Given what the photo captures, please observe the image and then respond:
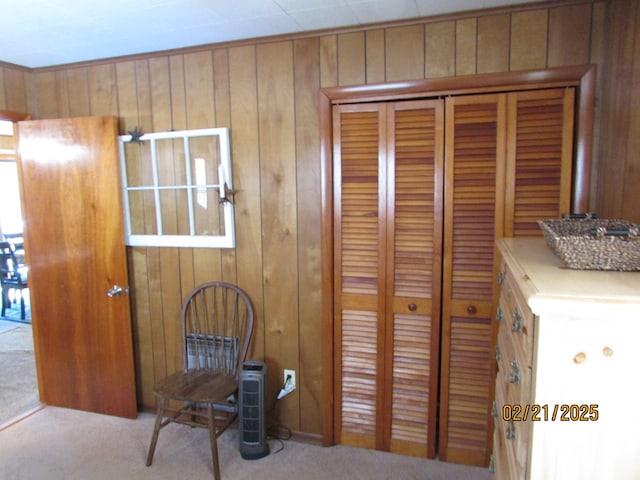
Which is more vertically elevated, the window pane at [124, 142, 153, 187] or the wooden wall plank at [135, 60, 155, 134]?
the wooden wall plank at [135, 60, 155, 134]

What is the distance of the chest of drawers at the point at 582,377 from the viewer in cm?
84

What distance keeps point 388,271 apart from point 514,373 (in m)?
1.16

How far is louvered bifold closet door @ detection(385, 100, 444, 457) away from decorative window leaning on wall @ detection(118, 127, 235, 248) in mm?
967

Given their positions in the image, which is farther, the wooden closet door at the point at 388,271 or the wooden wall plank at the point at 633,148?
the wooden closet door at the point at 388,271

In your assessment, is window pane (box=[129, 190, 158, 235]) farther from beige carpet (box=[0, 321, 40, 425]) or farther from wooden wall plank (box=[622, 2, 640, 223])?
wooden wall plank (box=[622, 2, 640, 223])

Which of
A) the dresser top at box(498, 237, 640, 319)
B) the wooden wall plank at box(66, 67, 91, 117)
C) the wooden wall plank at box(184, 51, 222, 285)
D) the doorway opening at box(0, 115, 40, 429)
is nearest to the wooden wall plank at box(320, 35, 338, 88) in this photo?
the wooden wall plank at box(184, 51, 222, 285)

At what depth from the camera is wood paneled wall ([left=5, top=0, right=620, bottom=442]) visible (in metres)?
2.02

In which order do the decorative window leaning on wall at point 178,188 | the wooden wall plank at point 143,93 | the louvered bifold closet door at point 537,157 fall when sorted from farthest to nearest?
the wooden wall plank at point 143,93 < the decorative window leaning on wall at point 178,188 < the louvered bifold closet door at point 537,157

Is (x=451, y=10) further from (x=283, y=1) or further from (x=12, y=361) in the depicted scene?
(x=12, y=361)

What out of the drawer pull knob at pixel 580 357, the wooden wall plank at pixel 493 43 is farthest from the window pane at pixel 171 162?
the drawer pull knob at pixel 580 357

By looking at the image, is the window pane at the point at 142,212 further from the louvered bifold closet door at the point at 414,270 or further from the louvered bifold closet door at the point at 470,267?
the louvered bifold closet door at the point at 470,267

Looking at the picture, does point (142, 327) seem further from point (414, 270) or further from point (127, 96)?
point (414, 270)

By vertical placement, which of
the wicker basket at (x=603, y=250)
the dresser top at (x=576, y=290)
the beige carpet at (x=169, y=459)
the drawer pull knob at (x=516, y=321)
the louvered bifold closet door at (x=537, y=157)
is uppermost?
the louvered bifold closet door at (x=537, y=157)

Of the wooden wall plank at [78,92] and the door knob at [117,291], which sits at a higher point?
the wooden wall plank at [78,92]
